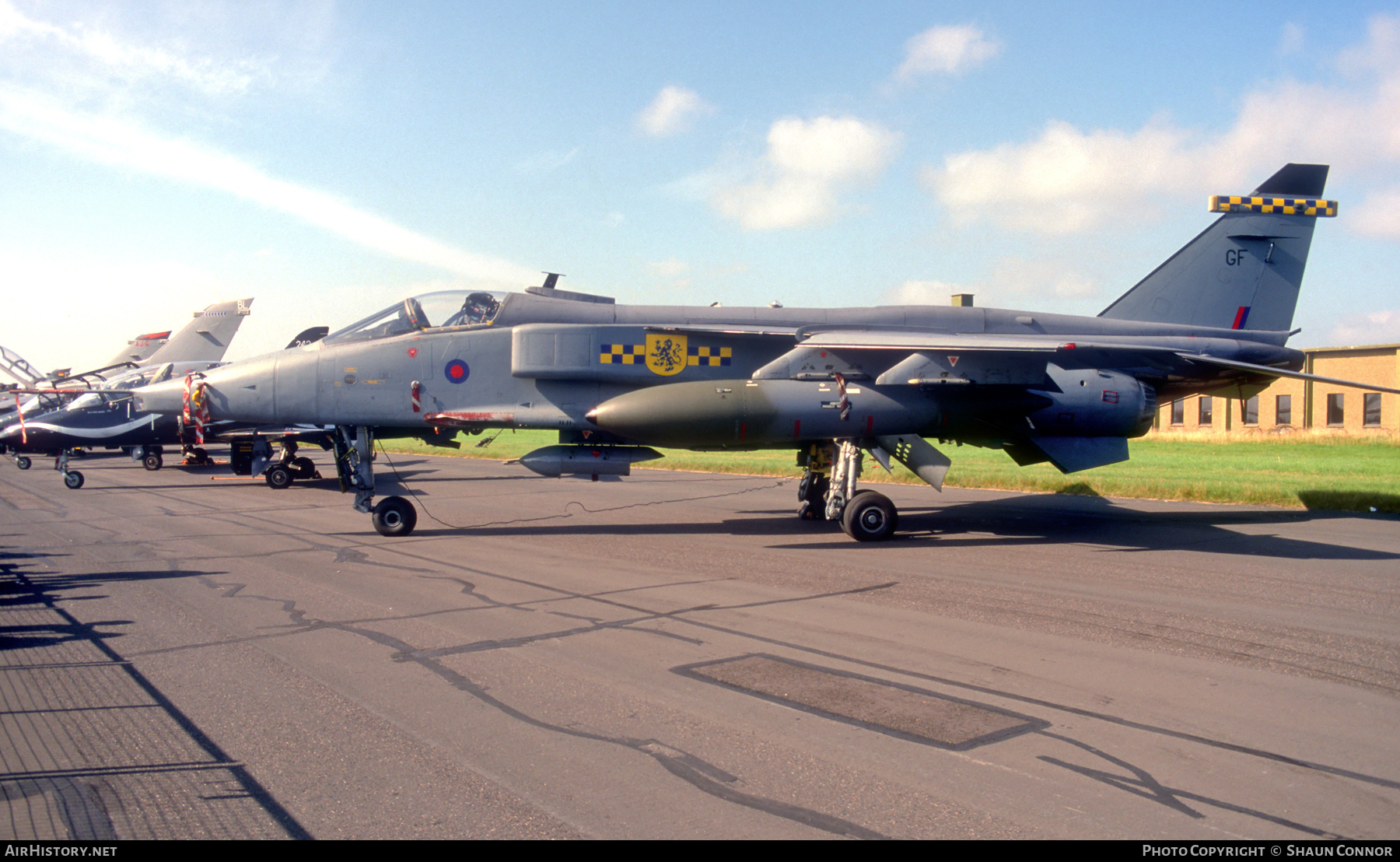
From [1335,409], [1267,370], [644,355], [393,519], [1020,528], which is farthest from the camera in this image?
[1335,409]

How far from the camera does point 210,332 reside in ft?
120

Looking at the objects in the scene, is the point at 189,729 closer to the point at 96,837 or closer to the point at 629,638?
the point at 96,837

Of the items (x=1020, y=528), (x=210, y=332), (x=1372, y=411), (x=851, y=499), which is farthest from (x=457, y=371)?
(x=1372, y=411)

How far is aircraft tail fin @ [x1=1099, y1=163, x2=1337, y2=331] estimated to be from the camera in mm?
14461

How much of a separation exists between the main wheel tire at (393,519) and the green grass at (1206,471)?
453 inches

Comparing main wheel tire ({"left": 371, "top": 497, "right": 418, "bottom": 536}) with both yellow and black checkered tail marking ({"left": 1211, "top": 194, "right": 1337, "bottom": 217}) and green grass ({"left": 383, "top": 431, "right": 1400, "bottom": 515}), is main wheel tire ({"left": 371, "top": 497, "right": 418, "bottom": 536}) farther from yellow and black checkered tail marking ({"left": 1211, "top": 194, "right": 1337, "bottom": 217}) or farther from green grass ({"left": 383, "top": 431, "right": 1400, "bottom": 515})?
yellow and black checkered tail marking ({"left": 1211, "top": 194, "right": 1337, "bottom": 217})

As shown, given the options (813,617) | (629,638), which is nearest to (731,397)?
(813,617)

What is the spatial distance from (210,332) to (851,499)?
33.6 metres

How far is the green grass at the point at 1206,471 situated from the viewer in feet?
53.7

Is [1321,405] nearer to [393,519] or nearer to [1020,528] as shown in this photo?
[1020,528]

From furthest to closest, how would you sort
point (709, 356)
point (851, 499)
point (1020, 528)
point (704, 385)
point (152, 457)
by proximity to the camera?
point (152, 457) < point (1020, 528) < point (709, 356) < point (851, 499) < point (704, 385)

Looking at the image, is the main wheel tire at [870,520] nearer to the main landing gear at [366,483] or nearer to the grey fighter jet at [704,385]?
the grey fighter jet at [704,385]
